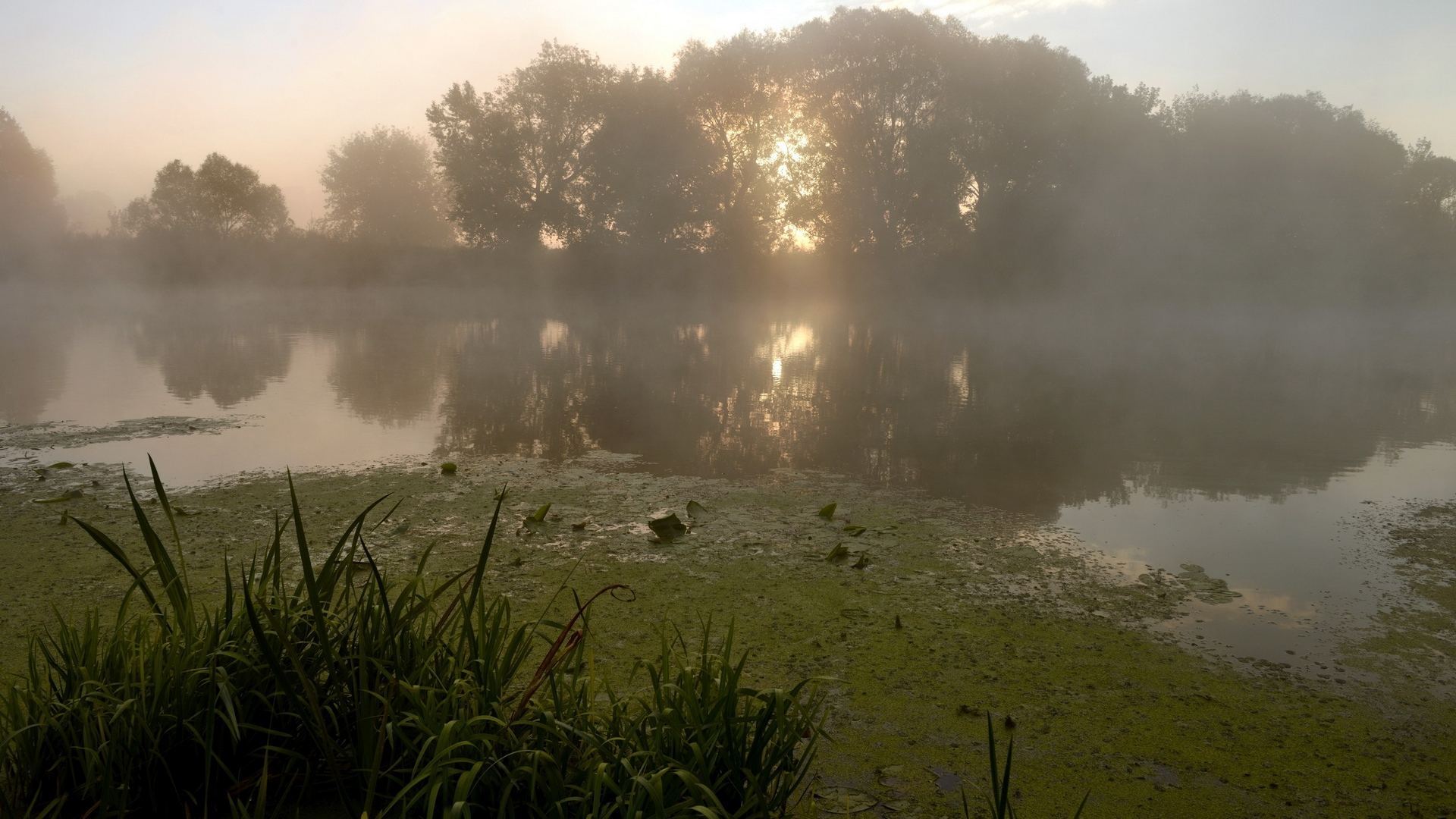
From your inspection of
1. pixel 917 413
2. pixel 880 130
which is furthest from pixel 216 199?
pixel 917 413

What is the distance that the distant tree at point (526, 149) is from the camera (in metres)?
36.8

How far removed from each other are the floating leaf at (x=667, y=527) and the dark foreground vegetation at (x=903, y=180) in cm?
2998

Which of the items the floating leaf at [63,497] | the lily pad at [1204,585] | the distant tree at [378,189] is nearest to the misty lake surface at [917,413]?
the lily pad at [1204,585]

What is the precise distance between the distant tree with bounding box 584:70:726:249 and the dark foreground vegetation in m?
0.09

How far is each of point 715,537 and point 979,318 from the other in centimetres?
2378

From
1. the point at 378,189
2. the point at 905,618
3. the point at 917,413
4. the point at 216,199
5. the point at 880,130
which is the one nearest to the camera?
the point at 905,618

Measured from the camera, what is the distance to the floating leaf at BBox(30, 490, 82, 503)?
5.47 metres

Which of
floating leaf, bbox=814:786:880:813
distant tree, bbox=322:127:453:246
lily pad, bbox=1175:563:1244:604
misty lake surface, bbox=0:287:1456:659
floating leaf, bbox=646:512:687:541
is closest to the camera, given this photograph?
floating leaf, bbox=814:786:880:813

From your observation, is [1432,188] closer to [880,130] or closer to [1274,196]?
[1274,196]

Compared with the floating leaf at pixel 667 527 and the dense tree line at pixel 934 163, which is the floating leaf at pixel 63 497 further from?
the dense tree line at pixel 934 163

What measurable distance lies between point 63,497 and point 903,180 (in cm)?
3151

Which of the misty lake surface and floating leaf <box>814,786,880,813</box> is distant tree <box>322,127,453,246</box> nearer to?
the misty lake surface

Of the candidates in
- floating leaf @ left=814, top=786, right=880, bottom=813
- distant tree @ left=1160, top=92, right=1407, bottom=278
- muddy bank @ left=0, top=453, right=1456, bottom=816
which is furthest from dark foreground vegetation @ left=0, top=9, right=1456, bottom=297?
floating leaf @ left=814, top=786, right=880, bottom=813

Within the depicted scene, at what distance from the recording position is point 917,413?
9.73 m
